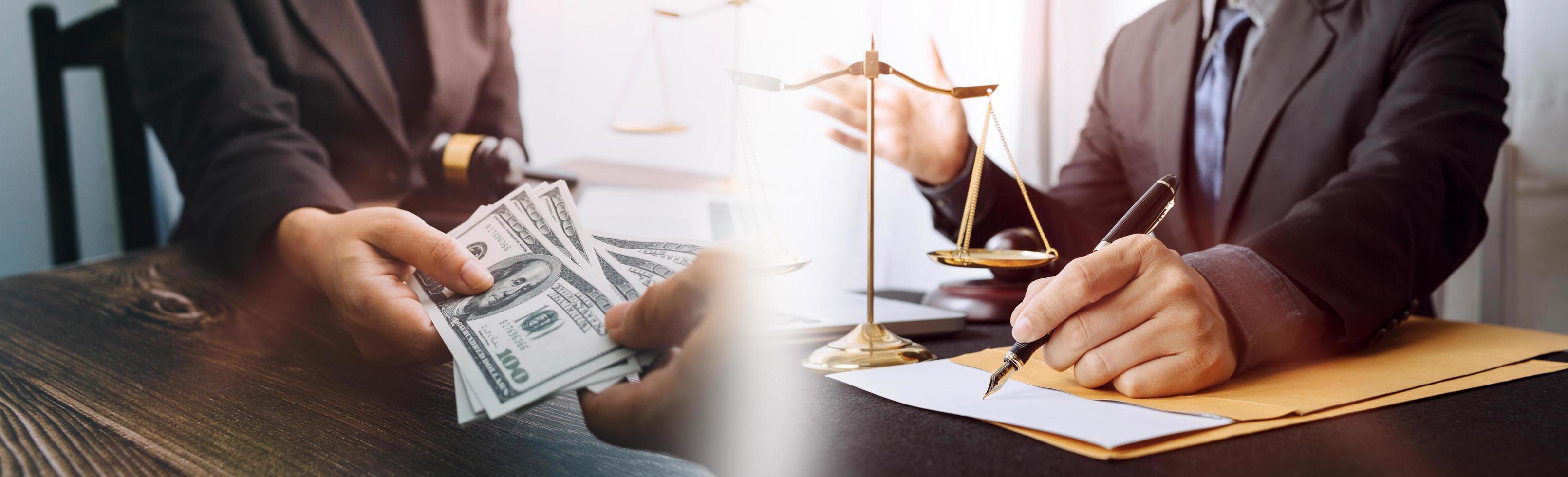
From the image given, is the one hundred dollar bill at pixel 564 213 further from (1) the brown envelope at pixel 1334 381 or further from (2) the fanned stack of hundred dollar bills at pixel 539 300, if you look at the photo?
(1) the brown envelope at pixel 1334 381

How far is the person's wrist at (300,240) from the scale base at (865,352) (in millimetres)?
297

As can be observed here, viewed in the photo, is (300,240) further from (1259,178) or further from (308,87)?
(1259,178)

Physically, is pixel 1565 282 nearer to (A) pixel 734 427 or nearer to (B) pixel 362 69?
(A) pixel 734 427

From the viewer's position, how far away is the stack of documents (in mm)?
370

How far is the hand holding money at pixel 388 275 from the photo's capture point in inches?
13.2

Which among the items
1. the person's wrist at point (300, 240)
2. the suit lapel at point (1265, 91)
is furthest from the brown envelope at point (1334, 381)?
the person's wrist at point (300, 240)

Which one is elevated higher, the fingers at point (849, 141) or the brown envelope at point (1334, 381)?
the fingers at point (849, 141)

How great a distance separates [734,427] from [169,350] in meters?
0.52

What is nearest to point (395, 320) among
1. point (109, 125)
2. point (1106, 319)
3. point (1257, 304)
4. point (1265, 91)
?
point (1106, 319)

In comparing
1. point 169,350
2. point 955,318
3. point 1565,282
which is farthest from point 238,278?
point 1565,282

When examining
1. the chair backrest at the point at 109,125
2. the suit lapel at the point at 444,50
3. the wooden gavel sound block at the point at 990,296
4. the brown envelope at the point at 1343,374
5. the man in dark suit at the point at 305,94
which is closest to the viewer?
the brown envelope at the point at 1343,374

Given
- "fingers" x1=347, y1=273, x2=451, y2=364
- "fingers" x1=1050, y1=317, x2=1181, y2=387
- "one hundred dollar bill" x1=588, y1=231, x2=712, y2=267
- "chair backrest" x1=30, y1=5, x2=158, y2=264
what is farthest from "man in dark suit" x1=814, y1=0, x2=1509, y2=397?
"chair backrest" x1=30, y1=5, x2=158, y2=264

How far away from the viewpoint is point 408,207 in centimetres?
42

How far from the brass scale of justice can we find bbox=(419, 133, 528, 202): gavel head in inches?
3.4
